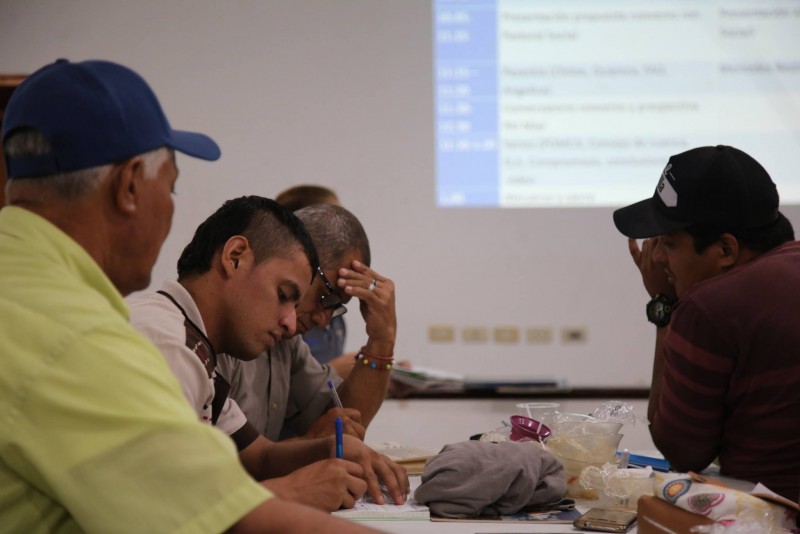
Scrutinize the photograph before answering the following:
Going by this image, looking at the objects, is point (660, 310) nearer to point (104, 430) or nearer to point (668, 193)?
point (668, 193)

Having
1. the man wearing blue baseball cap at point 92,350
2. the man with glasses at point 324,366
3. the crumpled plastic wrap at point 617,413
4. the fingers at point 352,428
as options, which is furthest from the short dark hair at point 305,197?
the man wearing blue baseball cap at point 92,350

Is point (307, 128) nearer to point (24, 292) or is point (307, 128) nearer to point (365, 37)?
point (365, 37)

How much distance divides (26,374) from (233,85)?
12.4 feet

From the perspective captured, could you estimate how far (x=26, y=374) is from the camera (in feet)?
3.01

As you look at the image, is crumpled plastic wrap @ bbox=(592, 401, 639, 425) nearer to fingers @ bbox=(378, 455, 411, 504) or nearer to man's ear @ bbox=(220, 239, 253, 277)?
fingers @ bbox=(378, 455, 411, 504)

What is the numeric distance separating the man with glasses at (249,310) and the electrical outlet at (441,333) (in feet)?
8.42

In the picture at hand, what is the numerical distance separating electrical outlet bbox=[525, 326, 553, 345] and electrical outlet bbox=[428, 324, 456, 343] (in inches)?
14.2

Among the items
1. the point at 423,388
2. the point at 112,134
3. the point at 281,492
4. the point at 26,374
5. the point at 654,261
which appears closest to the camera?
the point at 26,374

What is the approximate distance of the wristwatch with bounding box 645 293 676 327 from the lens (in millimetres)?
2309

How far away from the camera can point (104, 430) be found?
90 cm

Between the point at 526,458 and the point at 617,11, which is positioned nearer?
the point at 526,458

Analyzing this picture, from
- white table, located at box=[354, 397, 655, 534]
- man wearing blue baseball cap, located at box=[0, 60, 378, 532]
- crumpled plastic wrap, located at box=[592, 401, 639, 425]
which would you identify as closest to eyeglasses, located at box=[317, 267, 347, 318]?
crumpled plastic wrap, located at box=[592, 401, 639, 425]

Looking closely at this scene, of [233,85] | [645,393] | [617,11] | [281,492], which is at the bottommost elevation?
[645,393]

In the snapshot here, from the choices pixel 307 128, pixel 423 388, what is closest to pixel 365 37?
pixel 307 128
